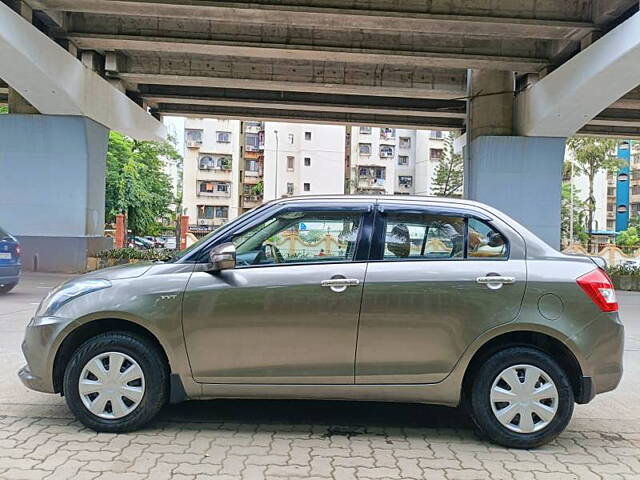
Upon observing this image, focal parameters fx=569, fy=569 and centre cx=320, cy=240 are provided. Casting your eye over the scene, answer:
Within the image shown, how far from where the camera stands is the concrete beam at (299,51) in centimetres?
1445

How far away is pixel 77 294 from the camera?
3932mm

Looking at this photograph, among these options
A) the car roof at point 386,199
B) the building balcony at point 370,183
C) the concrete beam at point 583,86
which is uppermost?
the building balcony at point 370,183

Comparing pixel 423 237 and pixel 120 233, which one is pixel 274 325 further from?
pixel 120 233

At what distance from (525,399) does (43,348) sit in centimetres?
331

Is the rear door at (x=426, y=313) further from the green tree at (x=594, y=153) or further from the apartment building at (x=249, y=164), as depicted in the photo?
the apartment building at (x=249, y=164)

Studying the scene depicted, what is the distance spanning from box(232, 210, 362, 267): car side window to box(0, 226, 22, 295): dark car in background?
27.7 ft

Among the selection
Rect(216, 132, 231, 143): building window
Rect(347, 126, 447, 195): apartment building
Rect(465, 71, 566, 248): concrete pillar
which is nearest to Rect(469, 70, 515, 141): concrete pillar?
Rect(465, 71, 566, 248): concrete pillar

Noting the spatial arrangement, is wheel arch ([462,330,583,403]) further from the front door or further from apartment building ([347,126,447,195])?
apartment building ([347,126,447,195])

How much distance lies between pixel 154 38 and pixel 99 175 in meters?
4.96

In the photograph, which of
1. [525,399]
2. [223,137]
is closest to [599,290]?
[525,399]

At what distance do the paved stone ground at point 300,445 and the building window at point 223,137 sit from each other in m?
61.4

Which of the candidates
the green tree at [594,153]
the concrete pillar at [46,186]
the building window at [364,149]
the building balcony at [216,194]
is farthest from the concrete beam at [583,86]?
the building window at [364,149]

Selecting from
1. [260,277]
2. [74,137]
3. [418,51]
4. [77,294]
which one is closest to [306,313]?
[260,277]

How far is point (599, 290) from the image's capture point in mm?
3900
